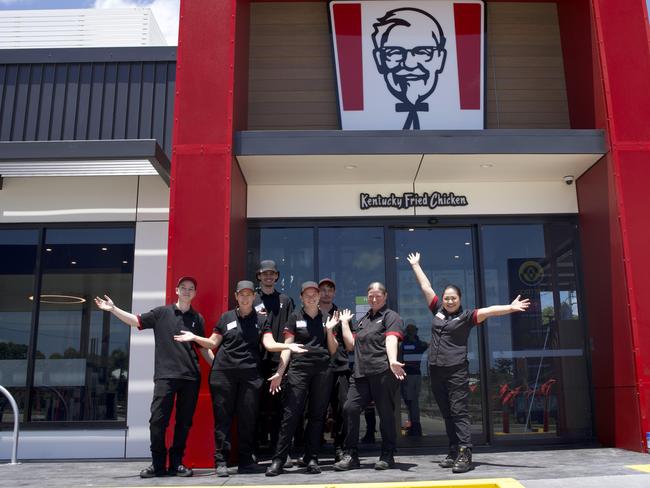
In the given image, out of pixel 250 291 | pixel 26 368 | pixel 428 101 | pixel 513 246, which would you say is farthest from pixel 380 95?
pixel 26 368

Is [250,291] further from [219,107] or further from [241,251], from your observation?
[219,107]

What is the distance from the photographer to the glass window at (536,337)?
724cm

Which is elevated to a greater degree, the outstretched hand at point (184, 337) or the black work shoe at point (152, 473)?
the outstretched hand at point (184, 337)

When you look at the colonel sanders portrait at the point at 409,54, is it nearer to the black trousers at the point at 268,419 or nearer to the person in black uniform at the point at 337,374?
the person in black uniform at the point at 337,374

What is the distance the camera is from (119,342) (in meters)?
7.50

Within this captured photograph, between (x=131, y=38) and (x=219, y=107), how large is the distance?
4502 millimetres

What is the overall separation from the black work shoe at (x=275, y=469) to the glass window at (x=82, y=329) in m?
2.72

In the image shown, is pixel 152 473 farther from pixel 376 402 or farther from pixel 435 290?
pixel 435 290

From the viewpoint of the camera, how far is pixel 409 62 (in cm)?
791

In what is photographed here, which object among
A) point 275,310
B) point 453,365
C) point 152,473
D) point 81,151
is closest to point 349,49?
point 81,151

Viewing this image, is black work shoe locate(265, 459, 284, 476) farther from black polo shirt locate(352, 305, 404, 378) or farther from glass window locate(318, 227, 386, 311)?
glass window locate(318, 227, 386, 311)

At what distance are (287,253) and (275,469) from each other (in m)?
2.92

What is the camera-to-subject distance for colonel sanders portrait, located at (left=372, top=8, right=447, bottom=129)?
25.8 ft

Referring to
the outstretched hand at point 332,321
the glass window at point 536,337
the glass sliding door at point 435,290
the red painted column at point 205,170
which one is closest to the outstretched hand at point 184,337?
the red painted column at point 205,170
